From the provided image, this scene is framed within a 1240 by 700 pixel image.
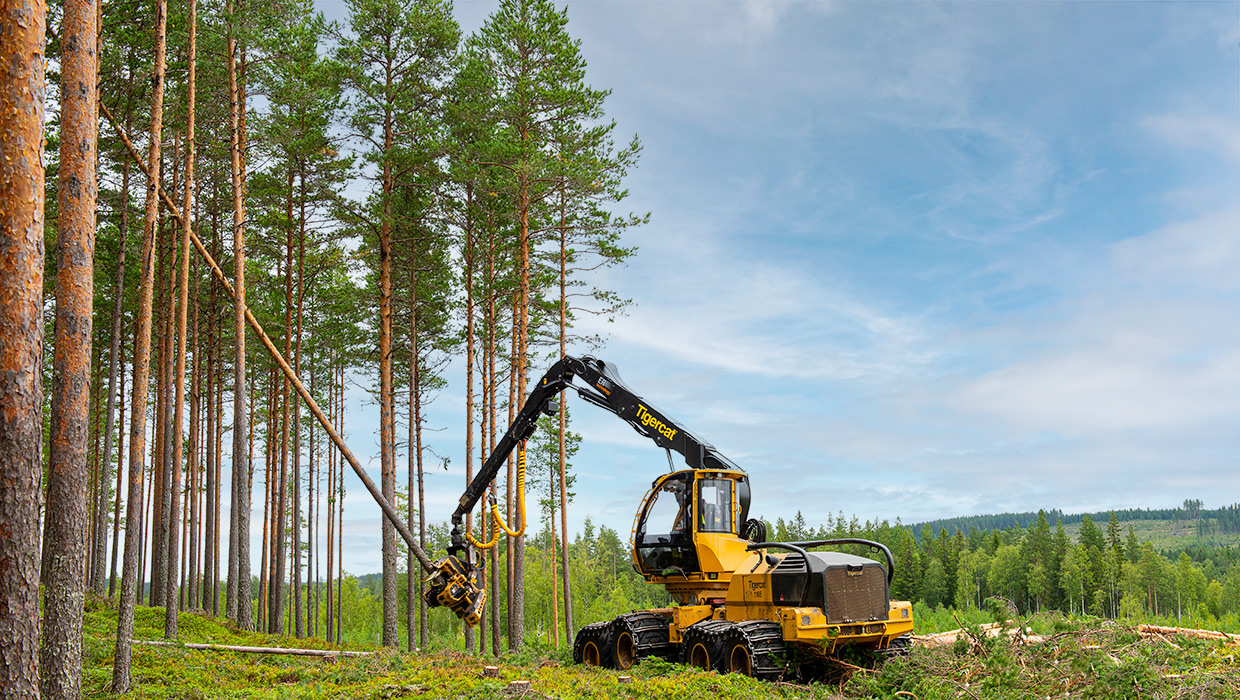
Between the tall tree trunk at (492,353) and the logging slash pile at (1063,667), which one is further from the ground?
the tall tree trunk at (492,353)

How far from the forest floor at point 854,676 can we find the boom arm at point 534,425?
972 millimetres

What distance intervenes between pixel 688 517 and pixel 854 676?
3120mm

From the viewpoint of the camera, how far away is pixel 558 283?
22156 millimetres

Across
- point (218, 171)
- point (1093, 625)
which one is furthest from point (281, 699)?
point (218, 171)

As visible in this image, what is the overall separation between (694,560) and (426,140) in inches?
487

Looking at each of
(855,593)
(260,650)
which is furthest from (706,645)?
(260,650)

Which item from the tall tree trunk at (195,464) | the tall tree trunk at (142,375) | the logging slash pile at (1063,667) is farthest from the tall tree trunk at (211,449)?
the logging slash pile at (1063,667)

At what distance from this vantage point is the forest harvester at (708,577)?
Result: 33.2 ft

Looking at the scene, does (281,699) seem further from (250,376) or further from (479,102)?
(250,376)

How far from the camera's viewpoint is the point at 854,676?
10000mm

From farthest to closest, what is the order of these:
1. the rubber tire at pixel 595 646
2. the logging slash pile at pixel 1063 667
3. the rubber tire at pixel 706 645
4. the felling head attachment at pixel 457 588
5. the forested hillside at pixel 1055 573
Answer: the forested hillside at pixel 1055 573 → the rubber tire at pixel 595 646 → the felling head attachment at pixel 457 588 → the rubber tire at pixel 706 645 → the logging slash pile at pixel 1063 667

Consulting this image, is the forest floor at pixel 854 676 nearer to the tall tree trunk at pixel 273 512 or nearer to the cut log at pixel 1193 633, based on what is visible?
the cut log at pixel 1193 633

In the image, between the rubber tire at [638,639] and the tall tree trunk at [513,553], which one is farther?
the tall tree trunk at [513,553]

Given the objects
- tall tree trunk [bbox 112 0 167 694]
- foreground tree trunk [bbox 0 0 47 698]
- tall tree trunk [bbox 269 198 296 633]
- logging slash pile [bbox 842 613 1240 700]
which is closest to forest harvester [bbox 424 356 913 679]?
logging slash pile [bbox 842 613 1240 700]
